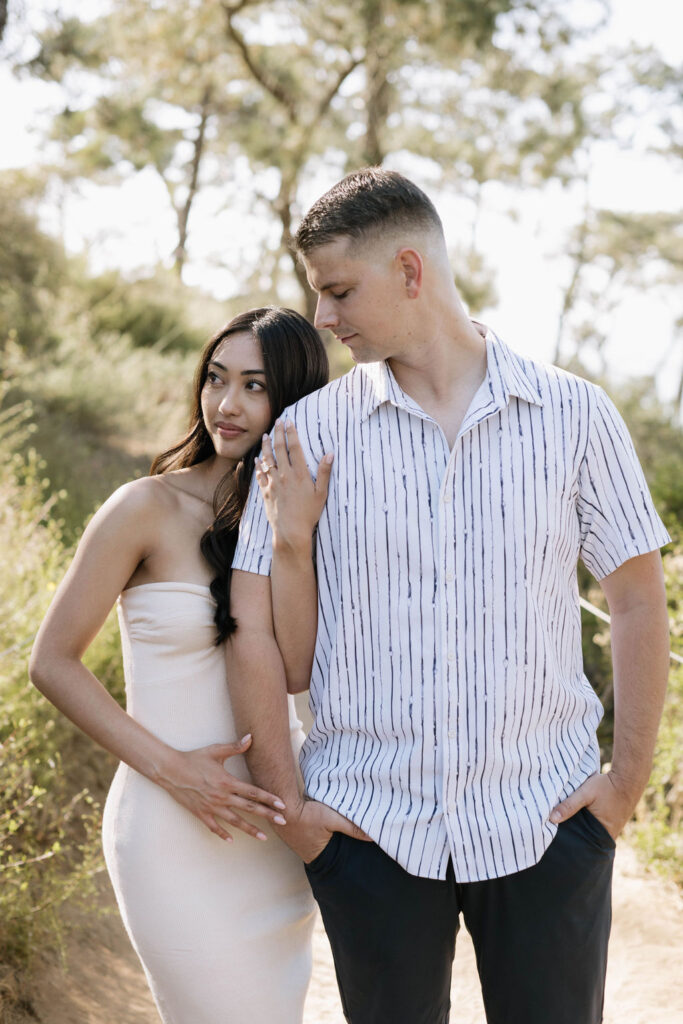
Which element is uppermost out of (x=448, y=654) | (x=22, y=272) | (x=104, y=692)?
(x=22, y=272)

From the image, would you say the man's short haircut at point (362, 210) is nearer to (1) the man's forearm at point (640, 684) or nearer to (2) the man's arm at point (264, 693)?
(2) the man's arm at point (264, 693)

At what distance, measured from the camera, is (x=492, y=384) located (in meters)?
1.96

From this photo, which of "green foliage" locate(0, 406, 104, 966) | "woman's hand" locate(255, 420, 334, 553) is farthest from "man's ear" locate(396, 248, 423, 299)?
"green foliage" locate(0, 406, 104, 966)

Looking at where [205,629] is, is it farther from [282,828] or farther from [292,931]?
[292,931]

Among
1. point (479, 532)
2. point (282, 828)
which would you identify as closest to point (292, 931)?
point (282, 828)

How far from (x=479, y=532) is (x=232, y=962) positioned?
3.51ft

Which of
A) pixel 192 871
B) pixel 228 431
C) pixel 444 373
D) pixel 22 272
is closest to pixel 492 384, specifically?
pixel 444 373

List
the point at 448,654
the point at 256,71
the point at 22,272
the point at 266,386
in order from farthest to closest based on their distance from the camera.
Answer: the point at 256,71 < the point at 22,272 < the point at 266,386 < the point at 448,654

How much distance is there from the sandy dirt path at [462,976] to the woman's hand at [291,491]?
7.21ft

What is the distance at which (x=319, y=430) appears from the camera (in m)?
2.05

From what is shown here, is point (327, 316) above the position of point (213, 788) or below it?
above

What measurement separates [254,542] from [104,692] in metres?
0.50

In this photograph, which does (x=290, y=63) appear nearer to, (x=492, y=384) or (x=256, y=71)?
(x=256, y=71)

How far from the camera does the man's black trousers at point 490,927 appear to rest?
1.89m
